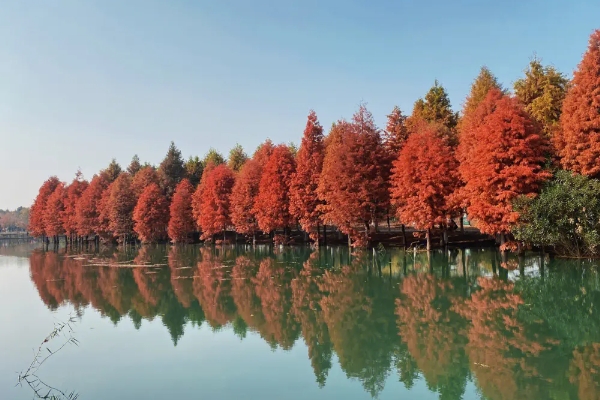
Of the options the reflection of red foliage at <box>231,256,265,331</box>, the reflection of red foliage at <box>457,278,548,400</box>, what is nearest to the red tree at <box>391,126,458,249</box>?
the reflection of red foliage at <box>231,256,265,331</box>

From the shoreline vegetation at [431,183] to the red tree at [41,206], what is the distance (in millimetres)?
21497

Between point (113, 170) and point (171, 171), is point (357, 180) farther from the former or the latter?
point (113, 170)

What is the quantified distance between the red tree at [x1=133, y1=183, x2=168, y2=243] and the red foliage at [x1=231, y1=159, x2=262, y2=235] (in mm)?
18130

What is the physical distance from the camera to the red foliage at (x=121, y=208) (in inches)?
2872

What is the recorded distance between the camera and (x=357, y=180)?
41.9 metres

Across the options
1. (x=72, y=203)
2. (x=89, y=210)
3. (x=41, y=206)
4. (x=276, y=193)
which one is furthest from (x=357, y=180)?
(x=41, y=206)

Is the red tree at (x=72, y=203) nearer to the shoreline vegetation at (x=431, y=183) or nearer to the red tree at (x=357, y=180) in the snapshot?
the shoreline vegetation at (x=431, y=183)

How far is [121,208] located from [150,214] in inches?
276

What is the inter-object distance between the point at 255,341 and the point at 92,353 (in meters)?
4.84

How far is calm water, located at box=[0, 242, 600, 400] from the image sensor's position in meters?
10.2

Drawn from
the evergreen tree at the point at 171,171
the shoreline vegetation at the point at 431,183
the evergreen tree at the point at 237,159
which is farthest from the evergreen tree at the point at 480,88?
the evergreen tree at the point at 171,171

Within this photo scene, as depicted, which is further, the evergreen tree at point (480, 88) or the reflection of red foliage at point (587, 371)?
the evergreen tree at point (480, 88)

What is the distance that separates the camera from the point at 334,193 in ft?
140

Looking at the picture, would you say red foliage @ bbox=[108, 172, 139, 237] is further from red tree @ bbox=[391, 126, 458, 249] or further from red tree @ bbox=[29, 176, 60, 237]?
red tree @ bbox=[391, 126, 458, 249]
